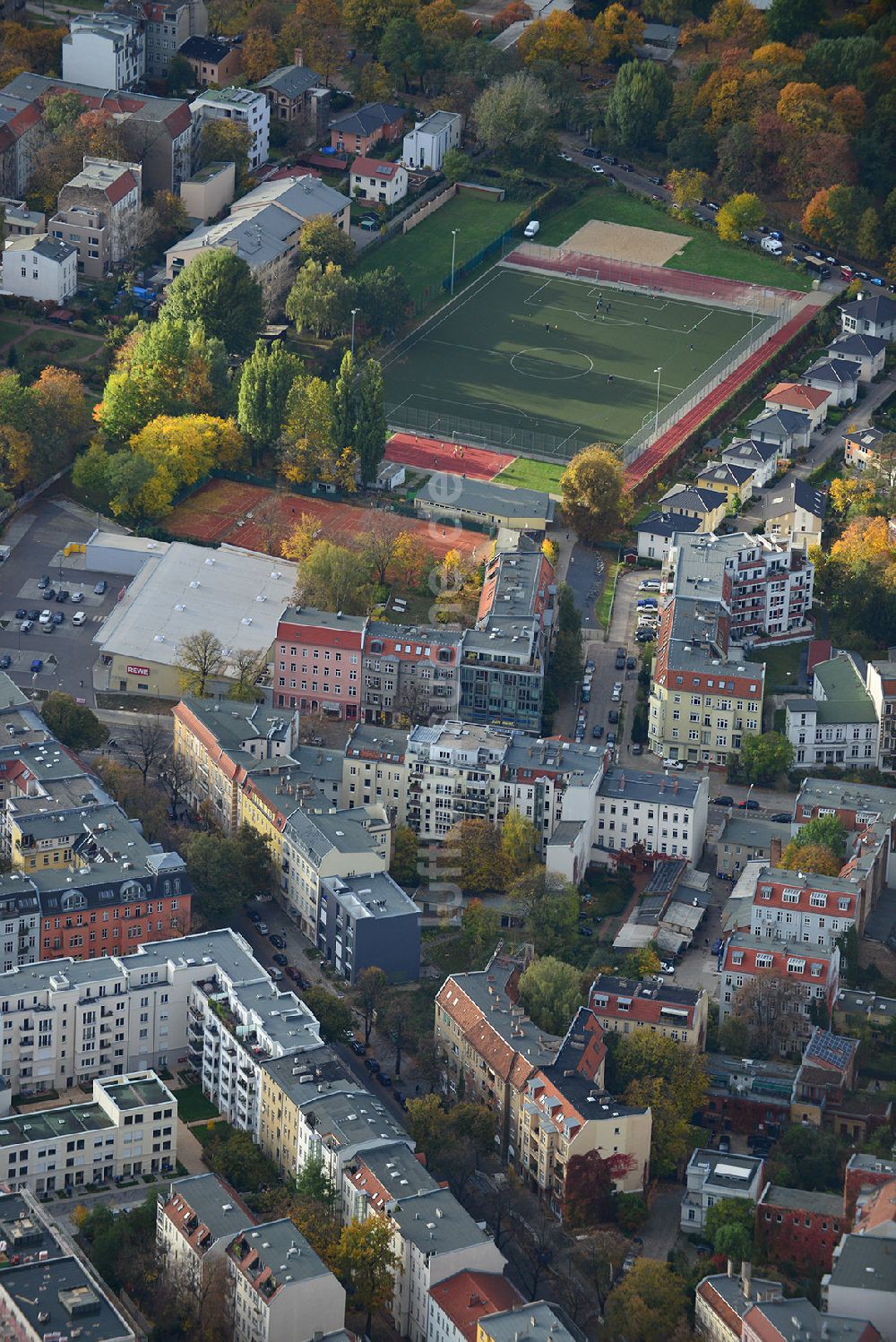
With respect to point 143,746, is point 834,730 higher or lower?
lower

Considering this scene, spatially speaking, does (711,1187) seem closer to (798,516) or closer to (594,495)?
(594,495)

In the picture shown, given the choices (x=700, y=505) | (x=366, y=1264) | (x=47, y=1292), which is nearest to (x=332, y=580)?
(x=700, y=505)

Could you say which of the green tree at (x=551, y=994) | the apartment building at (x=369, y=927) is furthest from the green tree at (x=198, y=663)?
the green tree at (x=551, y=994)

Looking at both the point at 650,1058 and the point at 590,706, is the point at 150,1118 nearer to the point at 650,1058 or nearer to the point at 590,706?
the point at 650,1058

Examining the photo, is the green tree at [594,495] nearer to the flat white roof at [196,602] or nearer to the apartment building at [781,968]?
the flat white roof at [196,602]

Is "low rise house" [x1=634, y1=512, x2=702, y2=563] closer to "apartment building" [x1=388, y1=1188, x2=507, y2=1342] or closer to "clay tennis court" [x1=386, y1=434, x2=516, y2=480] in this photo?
"clay tennis court" [x1=386, y1=434, x2=516, y2=480]
